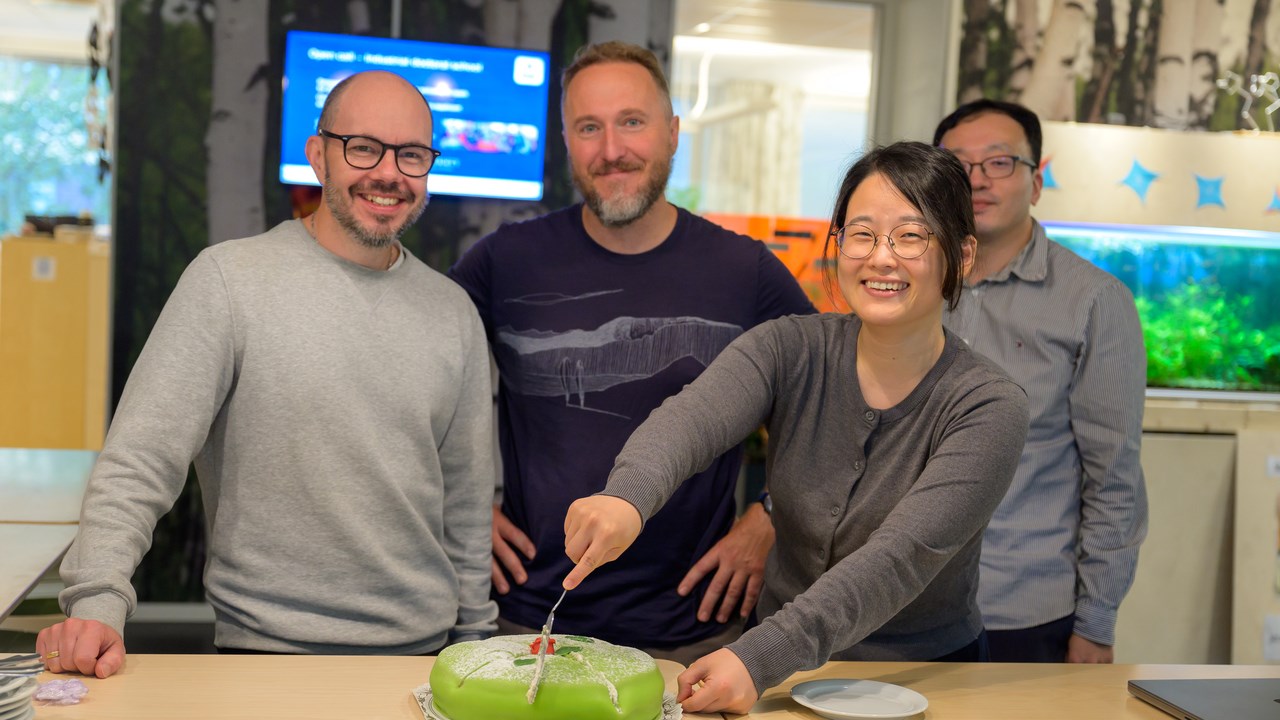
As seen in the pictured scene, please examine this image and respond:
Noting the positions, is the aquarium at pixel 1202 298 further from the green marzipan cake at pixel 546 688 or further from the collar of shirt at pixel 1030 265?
the green marzipan cake at pixel 546 688

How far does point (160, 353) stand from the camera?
1.88m

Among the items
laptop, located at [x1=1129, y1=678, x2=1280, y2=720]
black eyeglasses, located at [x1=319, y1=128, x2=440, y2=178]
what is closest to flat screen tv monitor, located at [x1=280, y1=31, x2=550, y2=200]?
black eyeglasses, located at [x1=319, y1=128, x2=440, y2=178]

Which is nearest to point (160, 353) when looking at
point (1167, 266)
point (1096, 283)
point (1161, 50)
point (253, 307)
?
point (253, 307)

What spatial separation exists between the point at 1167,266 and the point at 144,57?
416 centimetres

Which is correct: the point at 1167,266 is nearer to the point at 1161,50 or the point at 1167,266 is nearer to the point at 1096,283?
the point at 1161,50

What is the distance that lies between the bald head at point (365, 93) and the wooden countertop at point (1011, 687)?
4.02ft

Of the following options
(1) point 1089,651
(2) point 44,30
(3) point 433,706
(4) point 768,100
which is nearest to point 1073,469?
(1) point 1089,651

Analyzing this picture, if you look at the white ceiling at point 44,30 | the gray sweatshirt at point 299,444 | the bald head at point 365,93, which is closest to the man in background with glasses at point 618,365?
the gray sweatshirt at point 299,444

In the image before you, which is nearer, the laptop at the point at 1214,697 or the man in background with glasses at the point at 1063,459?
the laptop at the point at 1214,697

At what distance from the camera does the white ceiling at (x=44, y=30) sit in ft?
30.4

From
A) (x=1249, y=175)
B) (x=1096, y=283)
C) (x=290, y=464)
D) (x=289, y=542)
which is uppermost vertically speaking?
(x=1249, y=175)

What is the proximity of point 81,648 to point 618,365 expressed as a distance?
43.3 inches

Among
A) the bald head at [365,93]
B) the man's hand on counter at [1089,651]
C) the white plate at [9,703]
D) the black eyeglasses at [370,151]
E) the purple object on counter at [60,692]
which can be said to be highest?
the bald head at [365,93]

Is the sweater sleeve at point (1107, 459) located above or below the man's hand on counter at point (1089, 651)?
above
